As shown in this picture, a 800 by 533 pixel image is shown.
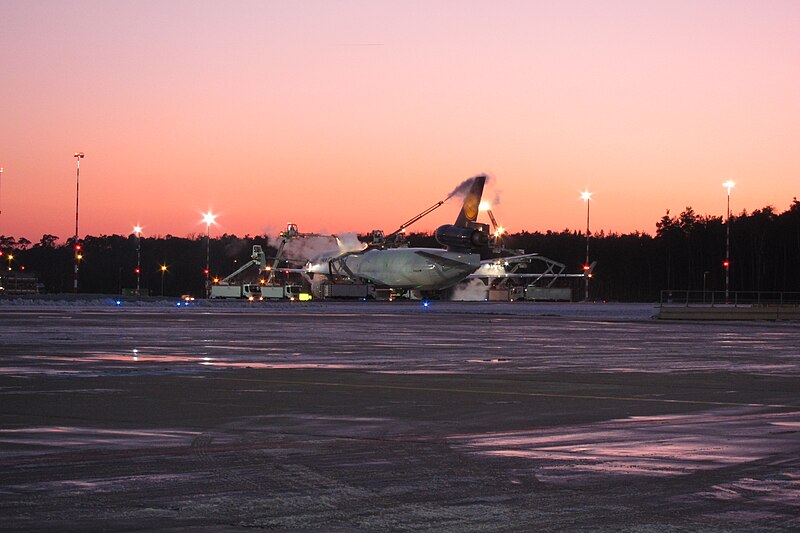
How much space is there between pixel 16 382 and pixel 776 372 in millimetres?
13895

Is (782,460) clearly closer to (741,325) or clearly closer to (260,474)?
(260,474)

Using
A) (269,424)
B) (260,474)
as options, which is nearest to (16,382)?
(269,424)

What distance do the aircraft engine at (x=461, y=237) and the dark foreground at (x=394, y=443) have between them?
82.5 meters

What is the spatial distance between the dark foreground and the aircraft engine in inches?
3249

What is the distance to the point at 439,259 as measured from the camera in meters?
106

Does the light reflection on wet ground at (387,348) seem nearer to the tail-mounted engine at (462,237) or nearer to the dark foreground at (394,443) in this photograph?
the dark foreground at (394,443)

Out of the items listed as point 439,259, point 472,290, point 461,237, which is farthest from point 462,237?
point 472,290

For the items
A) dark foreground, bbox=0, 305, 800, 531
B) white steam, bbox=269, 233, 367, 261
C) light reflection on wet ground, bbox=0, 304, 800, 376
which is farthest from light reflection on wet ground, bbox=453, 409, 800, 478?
white steam, bbox=269, 233, 367, 261

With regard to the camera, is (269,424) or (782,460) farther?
(269,424)

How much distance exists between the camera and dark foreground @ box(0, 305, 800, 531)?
768cm

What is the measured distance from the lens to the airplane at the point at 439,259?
107m

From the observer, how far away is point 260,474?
9.19m

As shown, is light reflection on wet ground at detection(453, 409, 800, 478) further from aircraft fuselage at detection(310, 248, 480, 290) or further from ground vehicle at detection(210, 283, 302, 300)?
ground vehicle at detection(210, 283, 302, 300)

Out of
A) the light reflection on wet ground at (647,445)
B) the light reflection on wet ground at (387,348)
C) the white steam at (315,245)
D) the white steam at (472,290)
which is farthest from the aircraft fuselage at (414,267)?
the light reflection on wet ground at (647,445)
